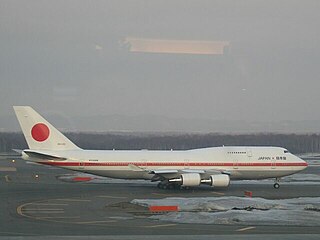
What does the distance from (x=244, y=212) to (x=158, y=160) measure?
39.4 ft

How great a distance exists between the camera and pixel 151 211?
62.9 ft

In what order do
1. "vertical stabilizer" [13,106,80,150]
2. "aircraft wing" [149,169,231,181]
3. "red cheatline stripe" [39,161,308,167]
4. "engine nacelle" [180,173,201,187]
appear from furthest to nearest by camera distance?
"vertical stabilizer" [13,106,80,150] → "red cheatline stripe" [39,161,308,167] → "aircraft wing" [149,169,231,181] → "engine nacelle" [180,173,201,187]

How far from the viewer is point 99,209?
65.4 feet

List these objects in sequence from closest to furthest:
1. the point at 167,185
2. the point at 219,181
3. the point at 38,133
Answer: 1. the point at 219,181
2. the point at 167,185
3. the point at 38,133

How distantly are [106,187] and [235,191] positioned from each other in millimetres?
6439

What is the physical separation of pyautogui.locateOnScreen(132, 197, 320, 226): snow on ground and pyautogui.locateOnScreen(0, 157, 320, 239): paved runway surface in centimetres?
81

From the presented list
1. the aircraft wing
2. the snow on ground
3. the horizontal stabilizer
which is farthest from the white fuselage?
the snow on ground

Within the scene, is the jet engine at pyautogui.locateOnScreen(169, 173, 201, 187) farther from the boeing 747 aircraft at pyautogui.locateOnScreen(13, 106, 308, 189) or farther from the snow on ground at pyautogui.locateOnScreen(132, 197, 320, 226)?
the snow on ground at pyautogui.locateOnScreen(132, 197, 320, 226)

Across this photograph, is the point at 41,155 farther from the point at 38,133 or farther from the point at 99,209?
the point at 99,209

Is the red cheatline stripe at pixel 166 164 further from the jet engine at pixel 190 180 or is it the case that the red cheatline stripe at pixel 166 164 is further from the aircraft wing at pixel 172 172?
the jet engine at pixel 190 180

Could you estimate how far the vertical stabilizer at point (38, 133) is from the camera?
30641 millimetres

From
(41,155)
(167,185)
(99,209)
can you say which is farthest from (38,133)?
(99,209)

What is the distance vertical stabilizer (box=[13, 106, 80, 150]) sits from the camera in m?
30.6

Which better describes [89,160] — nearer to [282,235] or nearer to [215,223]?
[215,223]
